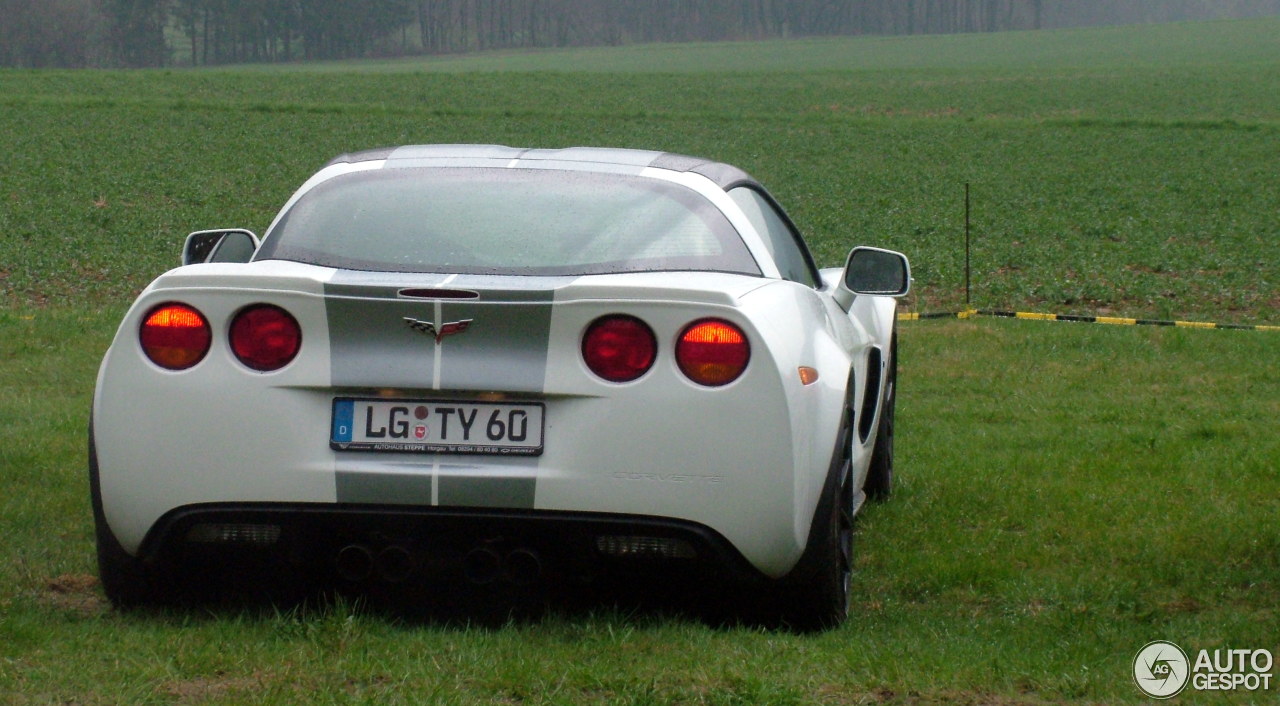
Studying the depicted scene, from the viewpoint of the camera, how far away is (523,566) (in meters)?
3.87

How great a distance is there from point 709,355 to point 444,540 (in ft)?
2.57

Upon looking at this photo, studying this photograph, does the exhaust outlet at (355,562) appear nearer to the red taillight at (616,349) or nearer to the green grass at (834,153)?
the red taillight at (616,349)

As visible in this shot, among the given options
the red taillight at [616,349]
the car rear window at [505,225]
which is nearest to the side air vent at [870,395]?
the car rear window at [505,225]

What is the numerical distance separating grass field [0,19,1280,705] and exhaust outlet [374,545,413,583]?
124 millimetres

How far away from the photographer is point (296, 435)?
3744 millimetres

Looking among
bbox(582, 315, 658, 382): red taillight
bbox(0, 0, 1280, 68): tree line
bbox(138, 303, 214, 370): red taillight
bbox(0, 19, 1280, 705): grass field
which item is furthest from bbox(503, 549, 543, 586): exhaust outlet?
bbox(0, 0, 1280, 68): tree line

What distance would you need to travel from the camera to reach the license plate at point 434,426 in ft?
12.3

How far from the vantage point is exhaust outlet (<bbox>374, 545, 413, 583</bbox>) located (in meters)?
Answer: 3.88

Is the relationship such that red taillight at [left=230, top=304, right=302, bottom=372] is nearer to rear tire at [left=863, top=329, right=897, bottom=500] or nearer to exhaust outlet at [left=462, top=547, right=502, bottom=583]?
exhaust outlet at [left=462, top=547, right=502, bottom=583]

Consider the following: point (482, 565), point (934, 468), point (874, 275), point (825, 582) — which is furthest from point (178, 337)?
point (934, 468)

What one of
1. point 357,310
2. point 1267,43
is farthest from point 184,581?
point 1267,43

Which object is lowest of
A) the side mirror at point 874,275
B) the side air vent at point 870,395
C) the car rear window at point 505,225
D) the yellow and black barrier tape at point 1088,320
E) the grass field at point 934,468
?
the yellow and black barrier tape at point 1088,320

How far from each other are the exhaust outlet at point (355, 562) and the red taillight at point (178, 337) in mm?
583

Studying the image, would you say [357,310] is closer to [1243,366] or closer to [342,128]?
[1243,366]
